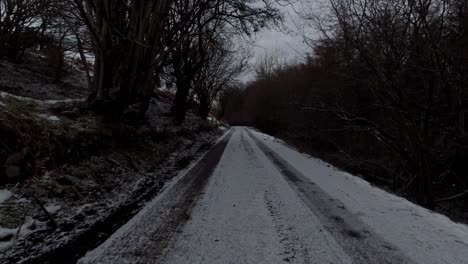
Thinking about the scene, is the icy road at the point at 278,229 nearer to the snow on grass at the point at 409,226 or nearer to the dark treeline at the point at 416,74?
the snow on grass at the point at 409,226

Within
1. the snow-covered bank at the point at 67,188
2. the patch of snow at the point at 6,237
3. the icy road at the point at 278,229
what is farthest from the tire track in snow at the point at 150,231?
the patch of snow at the point at 6,237

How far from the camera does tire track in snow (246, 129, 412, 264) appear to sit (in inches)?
113

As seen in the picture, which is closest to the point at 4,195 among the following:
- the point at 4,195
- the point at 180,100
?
the point at 4,195

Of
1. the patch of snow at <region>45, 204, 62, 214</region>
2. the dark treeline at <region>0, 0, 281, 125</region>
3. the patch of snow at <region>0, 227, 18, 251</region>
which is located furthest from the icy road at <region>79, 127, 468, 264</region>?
the dark treeline at <region>0, 0, 281, 125</region>

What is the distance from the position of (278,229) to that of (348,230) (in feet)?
3.02

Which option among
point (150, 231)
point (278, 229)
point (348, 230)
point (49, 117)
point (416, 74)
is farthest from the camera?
point (416, 74)

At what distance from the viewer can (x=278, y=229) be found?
3426 millimetres

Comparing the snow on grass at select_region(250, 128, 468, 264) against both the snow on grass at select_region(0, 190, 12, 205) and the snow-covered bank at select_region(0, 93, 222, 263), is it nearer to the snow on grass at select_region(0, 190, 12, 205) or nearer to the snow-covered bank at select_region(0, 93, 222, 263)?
the snow-covered bank at select_region(0, 93, 222, 263)

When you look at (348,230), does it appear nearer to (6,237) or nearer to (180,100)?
(6,237)

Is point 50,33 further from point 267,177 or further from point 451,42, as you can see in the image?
point 451,42

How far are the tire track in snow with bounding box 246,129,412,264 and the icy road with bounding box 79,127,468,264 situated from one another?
0.01m

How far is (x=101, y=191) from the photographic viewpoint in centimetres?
454

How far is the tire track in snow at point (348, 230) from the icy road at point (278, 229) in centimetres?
1

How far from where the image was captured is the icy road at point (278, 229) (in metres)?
2.76
